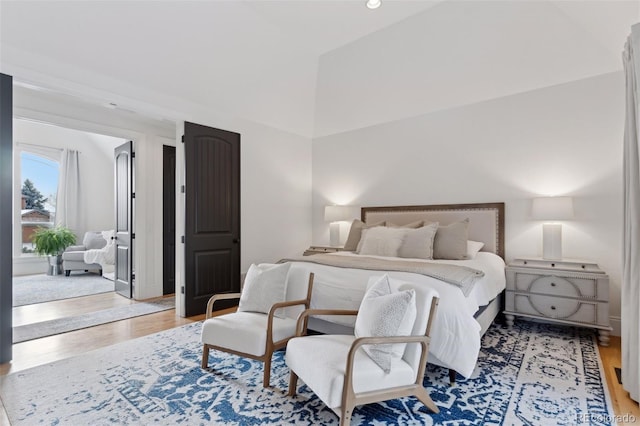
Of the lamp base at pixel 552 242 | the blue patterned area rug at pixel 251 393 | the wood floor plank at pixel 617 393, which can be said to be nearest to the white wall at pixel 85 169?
the blue patterned area rug at pixel 251 393

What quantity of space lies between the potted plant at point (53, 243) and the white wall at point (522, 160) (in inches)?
254

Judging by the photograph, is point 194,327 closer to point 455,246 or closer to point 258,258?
point 258,258

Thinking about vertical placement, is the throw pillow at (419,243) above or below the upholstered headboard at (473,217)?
below

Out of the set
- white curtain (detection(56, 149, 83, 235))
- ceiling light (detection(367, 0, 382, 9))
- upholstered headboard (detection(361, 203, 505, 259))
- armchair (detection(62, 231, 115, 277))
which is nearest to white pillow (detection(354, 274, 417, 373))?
upholstered headboard (detection(361, 203, 505, 259))

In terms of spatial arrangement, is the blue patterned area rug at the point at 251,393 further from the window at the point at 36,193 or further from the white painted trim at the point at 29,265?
the window at the point at 36,193

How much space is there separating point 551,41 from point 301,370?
4012 millimetres

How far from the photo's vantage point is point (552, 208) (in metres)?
3.35

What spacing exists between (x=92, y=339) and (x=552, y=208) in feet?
16.3

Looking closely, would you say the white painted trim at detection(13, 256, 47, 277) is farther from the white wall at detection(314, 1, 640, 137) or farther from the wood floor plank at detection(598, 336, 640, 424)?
the wood floor plank at detection(598, 336, 640, 424)

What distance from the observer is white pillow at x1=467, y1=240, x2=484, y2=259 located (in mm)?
3634

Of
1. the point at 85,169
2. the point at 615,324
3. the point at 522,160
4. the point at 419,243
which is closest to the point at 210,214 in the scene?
the point at 419,243

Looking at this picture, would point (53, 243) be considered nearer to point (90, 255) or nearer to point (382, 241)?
point (90, 255)

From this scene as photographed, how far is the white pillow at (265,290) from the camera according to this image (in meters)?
2.64

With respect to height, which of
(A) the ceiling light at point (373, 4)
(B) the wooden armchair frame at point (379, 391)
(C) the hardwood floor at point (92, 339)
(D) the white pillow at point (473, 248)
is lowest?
(C) the hardwood floor at point (92, 339)
